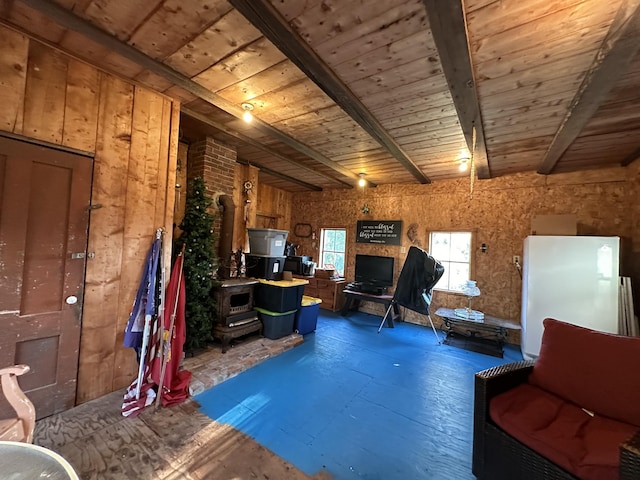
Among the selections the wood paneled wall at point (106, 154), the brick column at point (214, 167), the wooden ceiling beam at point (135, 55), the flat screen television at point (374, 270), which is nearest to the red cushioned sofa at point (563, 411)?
the wood paneled wall at point (106, 154)

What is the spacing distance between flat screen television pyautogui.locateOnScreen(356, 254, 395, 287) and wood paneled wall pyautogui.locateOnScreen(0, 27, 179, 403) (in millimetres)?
3965

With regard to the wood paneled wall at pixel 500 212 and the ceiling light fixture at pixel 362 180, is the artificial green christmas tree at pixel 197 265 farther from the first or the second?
the wood paneled wall at pixel 500 212

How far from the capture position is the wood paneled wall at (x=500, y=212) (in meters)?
3.65

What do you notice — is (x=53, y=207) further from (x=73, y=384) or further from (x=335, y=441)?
(x=335, y=441)

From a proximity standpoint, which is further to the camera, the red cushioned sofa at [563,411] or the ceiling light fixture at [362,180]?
the ceiling light fixture at [362,180]

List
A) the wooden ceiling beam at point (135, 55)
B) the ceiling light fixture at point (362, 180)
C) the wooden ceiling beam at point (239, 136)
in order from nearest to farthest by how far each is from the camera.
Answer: the wooden ceiling beam at point (135, 55) < the wooden ceiling beam at point (239, 136) < the ceiling light fixture at point (362, 180)

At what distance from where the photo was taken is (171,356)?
91.6 inches

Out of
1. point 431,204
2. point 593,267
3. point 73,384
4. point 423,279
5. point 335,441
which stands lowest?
point 335,441

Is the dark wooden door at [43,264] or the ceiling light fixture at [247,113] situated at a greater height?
the ceiling light fixture at [247,113]

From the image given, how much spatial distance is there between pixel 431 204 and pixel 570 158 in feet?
6.63

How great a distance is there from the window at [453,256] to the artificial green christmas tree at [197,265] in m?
4.05

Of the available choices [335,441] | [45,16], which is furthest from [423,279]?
[45,16]

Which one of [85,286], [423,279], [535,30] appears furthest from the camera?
[423,279]

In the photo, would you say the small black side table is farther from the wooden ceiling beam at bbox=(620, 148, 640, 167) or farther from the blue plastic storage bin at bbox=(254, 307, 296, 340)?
the wooden ceiling beam at bbox=(620, 148, 640, 167)
